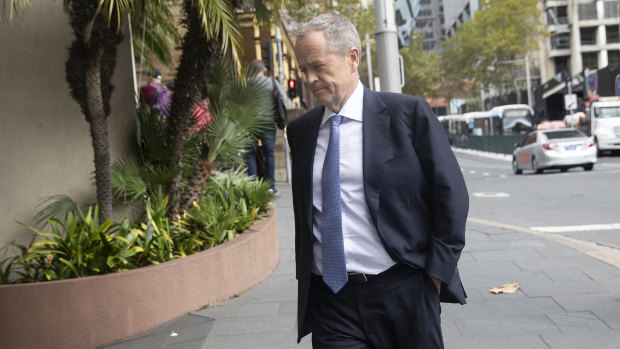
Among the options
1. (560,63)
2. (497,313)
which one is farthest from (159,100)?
(560,63)

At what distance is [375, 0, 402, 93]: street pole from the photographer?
7426mm

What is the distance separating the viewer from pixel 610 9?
66.0 m

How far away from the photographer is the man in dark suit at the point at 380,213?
236 cm

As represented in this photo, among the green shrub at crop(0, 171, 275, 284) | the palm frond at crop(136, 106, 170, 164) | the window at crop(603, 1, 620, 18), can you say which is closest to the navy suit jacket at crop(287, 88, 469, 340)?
the green shrub at crop(0, 171, 275, 284)

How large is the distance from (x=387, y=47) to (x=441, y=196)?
5.37 meters

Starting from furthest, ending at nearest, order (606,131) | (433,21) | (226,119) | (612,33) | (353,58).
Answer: (433,21) < (612,33) < (606,131) < (226,119) < (353,58)

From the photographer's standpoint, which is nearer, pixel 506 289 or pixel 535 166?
pixel 506 289

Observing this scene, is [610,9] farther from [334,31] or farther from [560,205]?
[334,31]

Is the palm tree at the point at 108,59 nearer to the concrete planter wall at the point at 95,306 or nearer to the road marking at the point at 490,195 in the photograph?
the concrete planter wall at the point at 95,306

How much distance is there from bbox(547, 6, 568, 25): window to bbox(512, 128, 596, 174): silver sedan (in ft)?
165

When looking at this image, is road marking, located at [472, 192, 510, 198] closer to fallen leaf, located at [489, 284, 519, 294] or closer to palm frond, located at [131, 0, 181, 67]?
palm frond, located at [131, 0, 181, 67]

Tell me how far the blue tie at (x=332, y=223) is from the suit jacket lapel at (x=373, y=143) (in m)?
0.11

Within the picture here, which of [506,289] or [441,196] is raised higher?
[441,196]

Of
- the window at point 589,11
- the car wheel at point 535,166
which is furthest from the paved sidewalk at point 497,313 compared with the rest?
the window at point 589,11
